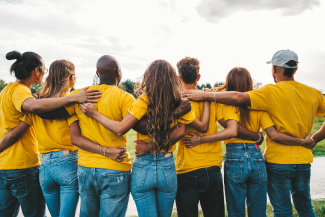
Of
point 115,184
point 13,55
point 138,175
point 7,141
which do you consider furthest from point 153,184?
point 13,55

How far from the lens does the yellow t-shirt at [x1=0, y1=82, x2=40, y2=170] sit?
276 centimetres

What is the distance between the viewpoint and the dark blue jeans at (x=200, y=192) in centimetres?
259

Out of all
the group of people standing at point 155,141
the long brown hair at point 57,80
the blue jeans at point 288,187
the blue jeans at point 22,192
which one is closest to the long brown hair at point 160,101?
the group of people standing at point 155,141

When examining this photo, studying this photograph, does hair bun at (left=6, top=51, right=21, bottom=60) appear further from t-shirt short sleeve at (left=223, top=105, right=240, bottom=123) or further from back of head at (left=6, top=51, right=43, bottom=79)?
t-shirt short sleeve at (left=223, top=105, right=240, bottom=123)

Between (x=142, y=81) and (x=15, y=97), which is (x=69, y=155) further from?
(x=142, y=81)

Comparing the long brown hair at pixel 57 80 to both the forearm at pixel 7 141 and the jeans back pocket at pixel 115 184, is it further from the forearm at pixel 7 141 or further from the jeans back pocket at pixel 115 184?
the jeans back pocket at pixel 115 184

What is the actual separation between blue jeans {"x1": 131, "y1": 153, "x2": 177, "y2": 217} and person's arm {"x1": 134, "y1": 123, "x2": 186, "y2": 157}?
0.07 meters

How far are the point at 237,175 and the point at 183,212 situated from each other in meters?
0.76

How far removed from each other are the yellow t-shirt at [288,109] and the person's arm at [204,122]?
0.54 meters

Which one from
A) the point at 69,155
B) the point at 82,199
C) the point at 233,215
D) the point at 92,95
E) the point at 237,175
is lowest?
the point at 233,215

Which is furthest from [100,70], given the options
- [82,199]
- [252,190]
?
[252,190]

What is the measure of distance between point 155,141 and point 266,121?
146cm

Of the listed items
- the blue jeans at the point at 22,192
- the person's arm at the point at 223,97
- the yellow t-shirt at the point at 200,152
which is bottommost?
the blue jeans at the point at 22,192

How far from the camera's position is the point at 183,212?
264cm
